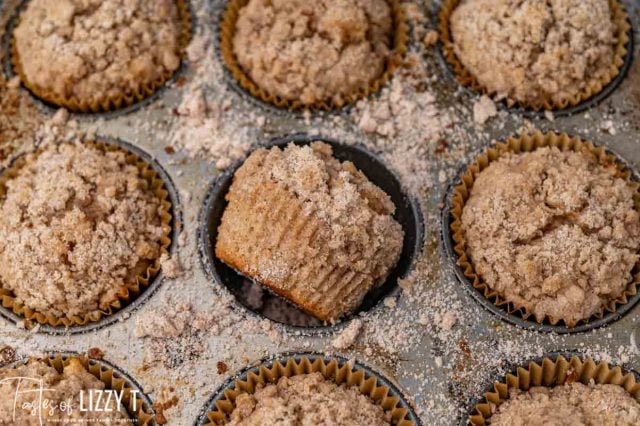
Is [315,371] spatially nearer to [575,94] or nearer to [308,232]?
[308,232]

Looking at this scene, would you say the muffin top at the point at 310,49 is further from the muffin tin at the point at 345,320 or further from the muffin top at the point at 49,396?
the muffin top at the point at 49,396

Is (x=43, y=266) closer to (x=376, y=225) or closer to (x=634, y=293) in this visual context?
(x=376, y=225)

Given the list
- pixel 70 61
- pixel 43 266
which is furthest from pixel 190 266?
pixel 70 61

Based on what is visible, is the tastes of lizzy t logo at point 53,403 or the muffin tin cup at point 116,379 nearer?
the tastes of lizzy t logo at point 53,403

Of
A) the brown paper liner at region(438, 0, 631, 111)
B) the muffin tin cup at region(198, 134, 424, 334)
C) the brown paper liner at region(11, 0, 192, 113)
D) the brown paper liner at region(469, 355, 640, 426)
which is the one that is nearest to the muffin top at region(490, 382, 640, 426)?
the brown paper liner at region(469, 355, 640, 426)

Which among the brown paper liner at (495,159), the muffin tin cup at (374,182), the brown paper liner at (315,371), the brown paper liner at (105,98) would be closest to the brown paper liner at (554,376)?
the brown paper liner at (495,159)

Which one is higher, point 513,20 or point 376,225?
point 513,20

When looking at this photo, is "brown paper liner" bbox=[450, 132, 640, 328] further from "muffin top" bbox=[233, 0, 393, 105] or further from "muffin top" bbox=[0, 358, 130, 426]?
"muffin top" bbox=[0, 358, 130, 426]

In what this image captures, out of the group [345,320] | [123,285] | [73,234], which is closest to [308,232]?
[345,320]
